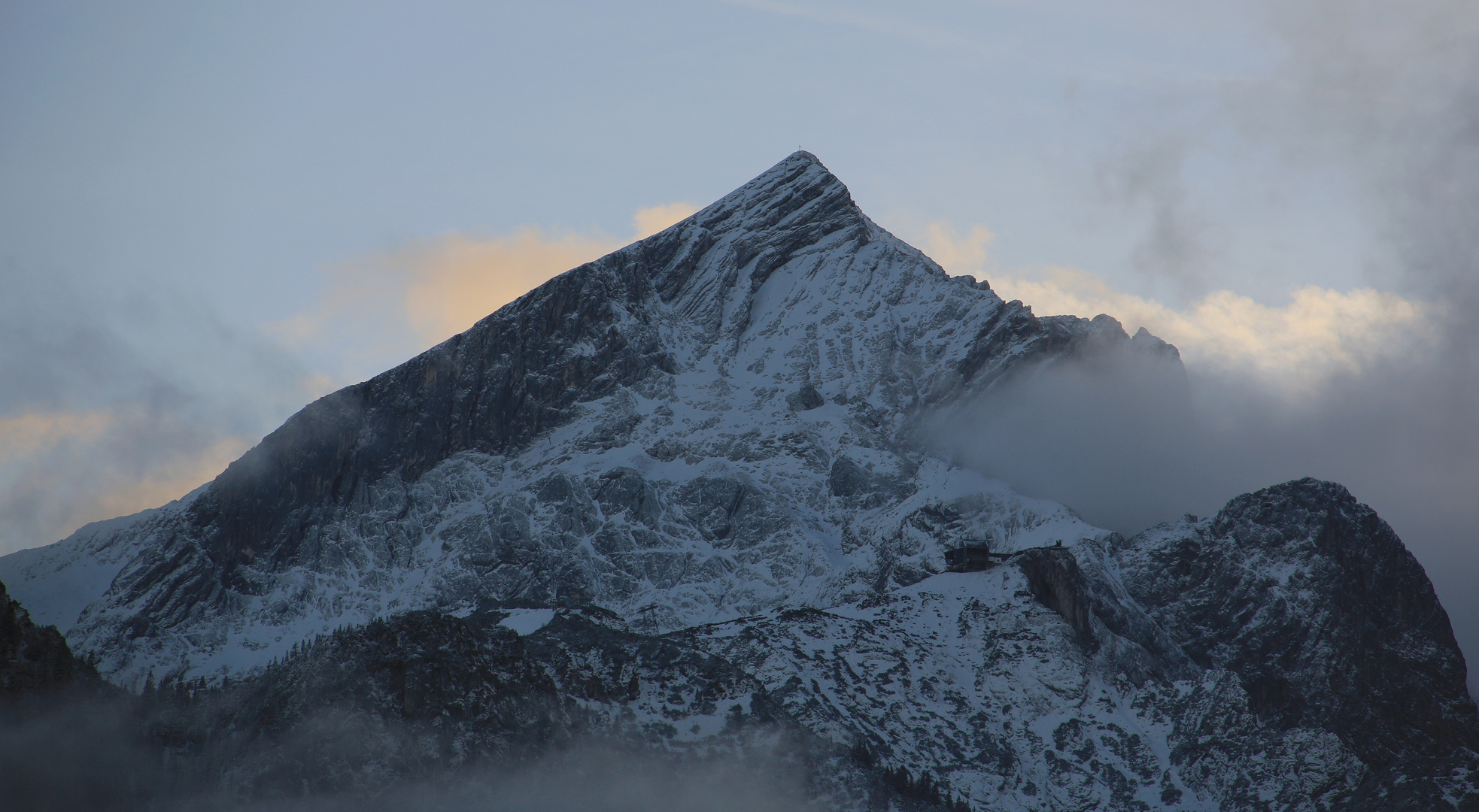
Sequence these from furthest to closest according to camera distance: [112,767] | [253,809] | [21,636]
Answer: [253,809]
[112,767]
[21,636]

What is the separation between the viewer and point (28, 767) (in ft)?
483

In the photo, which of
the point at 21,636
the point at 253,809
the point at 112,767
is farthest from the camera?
the point at 253,809

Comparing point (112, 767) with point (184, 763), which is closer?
point (112, 767)

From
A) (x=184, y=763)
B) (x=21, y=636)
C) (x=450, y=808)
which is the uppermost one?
(x=21, y=636)

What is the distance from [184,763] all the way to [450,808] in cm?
2985

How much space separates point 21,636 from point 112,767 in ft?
87.1

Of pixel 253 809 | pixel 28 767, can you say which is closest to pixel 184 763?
pixel 253 809

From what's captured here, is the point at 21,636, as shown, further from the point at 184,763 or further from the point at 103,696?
the point at 184,763

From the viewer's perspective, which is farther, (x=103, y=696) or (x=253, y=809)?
(x=253, y=809)

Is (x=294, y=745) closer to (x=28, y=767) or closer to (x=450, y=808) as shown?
(x=450, y=808)

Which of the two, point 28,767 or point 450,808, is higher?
point 28,767

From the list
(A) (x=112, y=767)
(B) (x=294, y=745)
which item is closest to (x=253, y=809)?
(B) (x=294, y=745)

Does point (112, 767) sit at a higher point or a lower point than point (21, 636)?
lower

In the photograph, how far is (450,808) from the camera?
7761 inches
